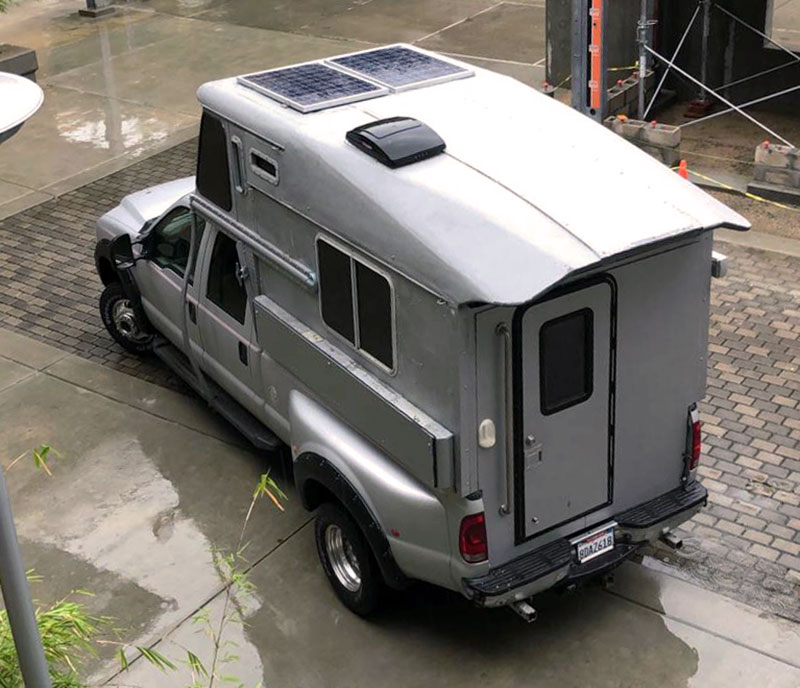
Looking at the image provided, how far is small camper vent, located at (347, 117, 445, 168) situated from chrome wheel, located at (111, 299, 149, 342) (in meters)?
3.73

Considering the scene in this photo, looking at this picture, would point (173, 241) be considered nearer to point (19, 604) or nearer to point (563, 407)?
point (563, 407)

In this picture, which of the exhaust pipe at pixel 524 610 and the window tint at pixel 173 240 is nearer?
the exhaust pipe at pixel 524 610

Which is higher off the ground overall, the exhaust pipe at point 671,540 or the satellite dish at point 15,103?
the satellite dish at point 15,103

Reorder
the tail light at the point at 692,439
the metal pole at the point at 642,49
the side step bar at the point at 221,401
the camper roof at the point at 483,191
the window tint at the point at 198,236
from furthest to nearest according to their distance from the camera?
the metal pole at the point at 642,49, the window tint at the point at 198,236, the side step bar at the point at 221,401, the tail light at the point at 692,439, the camper roof at the point at 483,191

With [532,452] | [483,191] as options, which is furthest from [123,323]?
[532,452]

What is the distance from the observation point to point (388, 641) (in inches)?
249

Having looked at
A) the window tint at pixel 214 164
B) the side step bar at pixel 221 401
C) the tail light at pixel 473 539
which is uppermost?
the window tint at pixel 214 164

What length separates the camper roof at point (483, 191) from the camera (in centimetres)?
526

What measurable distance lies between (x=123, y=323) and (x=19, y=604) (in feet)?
19.2

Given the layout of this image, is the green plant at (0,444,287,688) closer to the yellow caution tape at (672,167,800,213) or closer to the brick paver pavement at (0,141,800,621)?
the brick paver pavement at (0,141,800,621)

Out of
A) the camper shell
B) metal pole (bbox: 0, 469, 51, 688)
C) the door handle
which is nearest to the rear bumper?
the camper shell

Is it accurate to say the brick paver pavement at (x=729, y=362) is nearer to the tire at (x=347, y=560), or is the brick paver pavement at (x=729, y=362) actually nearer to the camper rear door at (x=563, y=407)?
the camper rear door at (x=563, y=407)

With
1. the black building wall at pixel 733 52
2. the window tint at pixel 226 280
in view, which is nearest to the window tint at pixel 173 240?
the window tint at pixel 226 280

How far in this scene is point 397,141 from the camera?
583 cm
